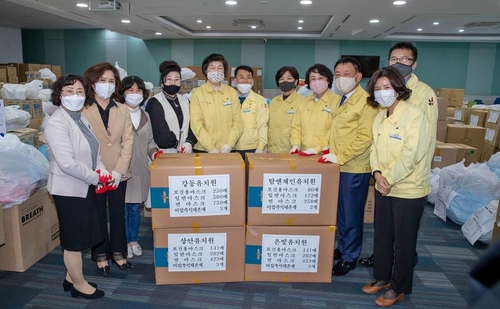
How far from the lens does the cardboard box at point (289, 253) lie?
2.32m

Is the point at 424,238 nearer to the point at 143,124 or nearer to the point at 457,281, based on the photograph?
the point at 457,281

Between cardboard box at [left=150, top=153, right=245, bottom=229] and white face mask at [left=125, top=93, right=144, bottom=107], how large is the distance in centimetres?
61

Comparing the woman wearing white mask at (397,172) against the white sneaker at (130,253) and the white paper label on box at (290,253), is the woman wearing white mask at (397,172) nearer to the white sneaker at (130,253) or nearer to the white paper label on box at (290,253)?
the white paper label on box at (290,253)

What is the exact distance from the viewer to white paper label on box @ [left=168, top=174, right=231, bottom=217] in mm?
2184

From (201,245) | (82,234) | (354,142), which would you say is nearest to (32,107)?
(82,234)

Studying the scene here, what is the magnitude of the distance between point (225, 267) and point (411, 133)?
1422 mm

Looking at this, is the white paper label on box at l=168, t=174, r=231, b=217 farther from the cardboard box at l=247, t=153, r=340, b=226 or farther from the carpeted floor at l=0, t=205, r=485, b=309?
the carpeted floor at l=0, t=205, r=485, b=309

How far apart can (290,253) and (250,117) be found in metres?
1.20

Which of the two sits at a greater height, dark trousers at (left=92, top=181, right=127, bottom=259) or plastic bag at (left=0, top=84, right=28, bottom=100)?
plastic bag at (left=0, top=84, right=28, bottom=100)

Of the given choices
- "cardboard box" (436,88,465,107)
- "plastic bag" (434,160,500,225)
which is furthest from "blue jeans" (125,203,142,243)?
"cardboard box" (436,88,465,107)

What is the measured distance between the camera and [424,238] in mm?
3348

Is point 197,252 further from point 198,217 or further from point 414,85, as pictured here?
point 414,85

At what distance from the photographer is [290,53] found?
449 inches

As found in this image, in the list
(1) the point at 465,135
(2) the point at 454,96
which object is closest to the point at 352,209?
(1) the point at 465,135
